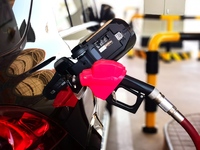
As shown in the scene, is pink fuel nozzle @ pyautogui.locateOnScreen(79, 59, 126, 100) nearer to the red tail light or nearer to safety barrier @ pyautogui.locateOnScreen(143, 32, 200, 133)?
the red tail light

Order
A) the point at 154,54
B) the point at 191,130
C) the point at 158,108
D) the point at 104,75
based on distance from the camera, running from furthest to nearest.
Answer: the point at 158,108, the point at 154,54, the point at 191,130, the point at 104,75

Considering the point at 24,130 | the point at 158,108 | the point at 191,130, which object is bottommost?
the point at 158,108

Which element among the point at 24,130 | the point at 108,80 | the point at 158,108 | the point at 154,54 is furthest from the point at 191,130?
the point at 158,108

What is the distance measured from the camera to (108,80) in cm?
98

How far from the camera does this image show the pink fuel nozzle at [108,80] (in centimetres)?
97

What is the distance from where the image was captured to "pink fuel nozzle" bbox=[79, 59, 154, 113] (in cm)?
97

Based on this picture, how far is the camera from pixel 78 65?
1040mm

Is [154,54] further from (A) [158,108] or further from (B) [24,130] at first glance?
(B) [24,130]

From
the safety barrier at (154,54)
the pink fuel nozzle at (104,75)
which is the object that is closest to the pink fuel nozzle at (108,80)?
the pink fuel nozzle at (104,75)

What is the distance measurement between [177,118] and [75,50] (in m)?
0.44

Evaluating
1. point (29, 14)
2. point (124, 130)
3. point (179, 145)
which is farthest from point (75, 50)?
point (124, 130)

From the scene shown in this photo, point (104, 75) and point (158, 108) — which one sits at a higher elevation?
point (104, 75)

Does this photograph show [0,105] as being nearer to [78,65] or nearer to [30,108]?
[30,108]

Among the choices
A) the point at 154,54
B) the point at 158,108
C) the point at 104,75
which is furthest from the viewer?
the point at 158,108
